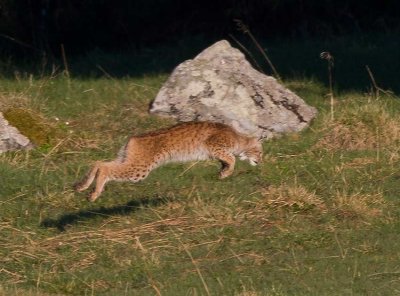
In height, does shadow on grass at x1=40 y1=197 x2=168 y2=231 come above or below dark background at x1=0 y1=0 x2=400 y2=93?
above

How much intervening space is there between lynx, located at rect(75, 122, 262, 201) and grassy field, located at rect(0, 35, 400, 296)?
0.68 ft

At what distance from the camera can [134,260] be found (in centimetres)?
930

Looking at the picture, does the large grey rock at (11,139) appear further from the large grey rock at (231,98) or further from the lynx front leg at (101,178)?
the lynx front leg at (101,178)

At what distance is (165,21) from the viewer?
74.2 ft

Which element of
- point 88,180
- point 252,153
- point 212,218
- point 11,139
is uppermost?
point 88,180

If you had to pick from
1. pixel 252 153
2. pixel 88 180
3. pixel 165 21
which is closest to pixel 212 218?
pixel 88 180

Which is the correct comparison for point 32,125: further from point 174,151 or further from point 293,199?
point 293,199

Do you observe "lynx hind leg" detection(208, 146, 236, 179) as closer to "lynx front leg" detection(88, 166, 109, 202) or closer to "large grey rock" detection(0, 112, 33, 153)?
"lynx front leg" detection(88, 166, 109, 202)

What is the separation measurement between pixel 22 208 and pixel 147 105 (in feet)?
12.4

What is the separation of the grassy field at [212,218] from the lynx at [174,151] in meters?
0.21

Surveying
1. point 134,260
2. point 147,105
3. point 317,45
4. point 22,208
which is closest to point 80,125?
point 147,105

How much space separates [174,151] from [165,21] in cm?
1223

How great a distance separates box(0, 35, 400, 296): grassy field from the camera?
29.3ft

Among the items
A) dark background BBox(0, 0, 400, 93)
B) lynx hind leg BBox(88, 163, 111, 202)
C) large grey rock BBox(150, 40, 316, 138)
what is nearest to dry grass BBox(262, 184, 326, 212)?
lynx hind leg BBox(88, 163, 111, 202)
